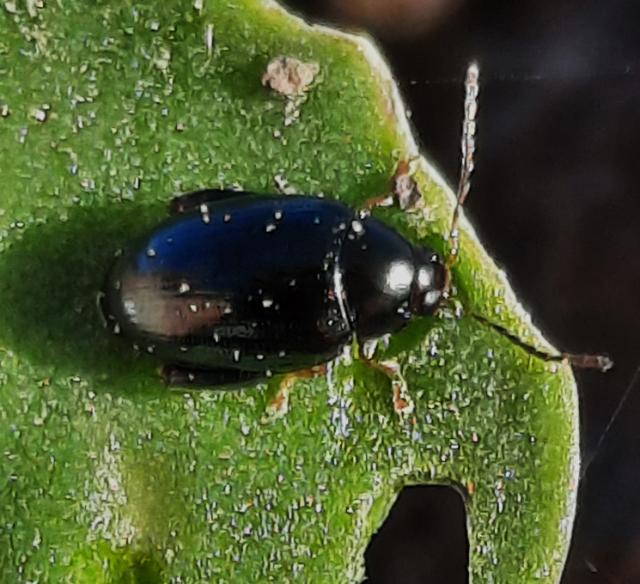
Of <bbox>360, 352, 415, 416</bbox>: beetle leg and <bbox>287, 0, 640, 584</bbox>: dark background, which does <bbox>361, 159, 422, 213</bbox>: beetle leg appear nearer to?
<bbox>360, 352, 415, 416</bbox>: beetle leg

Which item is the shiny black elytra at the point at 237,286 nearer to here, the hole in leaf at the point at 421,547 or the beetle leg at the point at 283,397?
the beetle leg at the point at 283,397

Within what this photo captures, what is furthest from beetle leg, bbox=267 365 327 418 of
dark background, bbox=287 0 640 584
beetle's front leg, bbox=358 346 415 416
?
dark background, bbox=287 0 640 584

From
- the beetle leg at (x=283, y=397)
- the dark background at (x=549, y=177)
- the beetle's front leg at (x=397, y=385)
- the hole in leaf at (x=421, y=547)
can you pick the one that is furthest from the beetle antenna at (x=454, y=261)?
the hole in leaf at (x=421, y=547)

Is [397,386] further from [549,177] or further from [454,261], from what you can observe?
[549,177]

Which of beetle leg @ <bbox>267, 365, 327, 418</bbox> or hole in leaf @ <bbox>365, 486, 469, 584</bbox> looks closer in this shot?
beetle leg @ <bbox>267, 365, 327, 418</bbox>

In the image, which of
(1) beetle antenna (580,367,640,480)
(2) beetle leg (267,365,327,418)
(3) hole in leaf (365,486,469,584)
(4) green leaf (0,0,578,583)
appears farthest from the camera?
(1) beetle antenna (580,367,640,480)

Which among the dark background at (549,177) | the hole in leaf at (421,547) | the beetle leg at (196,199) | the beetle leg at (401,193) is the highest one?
the beetle leg at (401,193)
